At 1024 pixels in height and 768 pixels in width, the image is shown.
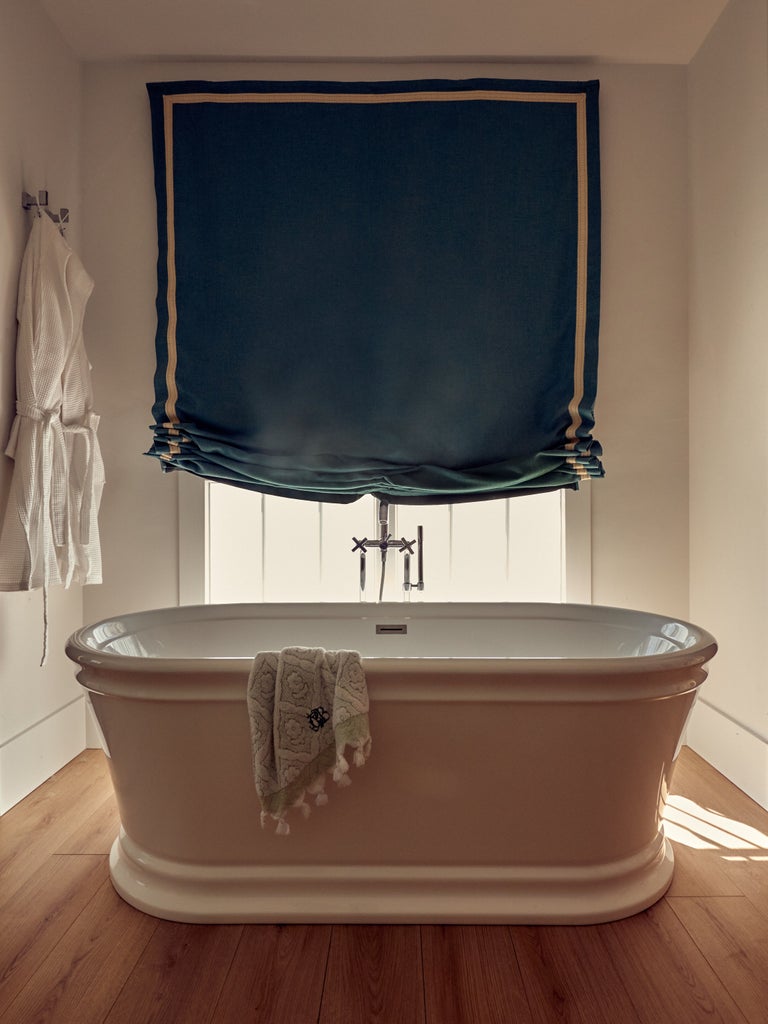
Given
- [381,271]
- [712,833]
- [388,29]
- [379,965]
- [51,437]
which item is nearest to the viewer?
[379,965]

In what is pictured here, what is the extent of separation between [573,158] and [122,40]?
173 cm

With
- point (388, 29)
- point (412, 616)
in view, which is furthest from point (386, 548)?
point (388, 29)

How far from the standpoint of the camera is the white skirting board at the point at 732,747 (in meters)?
2.36

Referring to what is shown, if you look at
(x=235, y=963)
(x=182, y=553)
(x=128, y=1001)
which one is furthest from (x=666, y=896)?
(x=182, y=553)

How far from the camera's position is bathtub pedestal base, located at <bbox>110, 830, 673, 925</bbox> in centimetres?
169

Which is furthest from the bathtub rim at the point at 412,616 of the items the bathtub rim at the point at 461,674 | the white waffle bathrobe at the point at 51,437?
the white waffle bathrobe at the point at 51,437

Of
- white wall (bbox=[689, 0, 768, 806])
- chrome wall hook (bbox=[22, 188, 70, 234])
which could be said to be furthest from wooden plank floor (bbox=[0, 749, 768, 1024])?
chrome wall hook (bbox=[22, 188, 70, 234])

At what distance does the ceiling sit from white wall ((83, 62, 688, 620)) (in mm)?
73

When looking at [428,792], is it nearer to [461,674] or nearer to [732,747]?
[461,674]

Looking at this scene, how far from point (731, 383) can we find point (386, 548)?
4.35ft

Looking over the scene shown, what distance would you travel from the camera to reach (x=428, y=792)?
1.69m

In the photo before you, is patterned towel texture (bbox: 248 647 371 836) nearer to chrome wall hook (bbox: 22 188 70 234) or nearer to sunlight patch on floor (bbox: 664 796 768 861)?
sunlight patch on floor (bbox: 664 796 768 861)

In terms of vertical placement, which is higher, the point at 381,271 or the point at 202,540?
the point at 381,271

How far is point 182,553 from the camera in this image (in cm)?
290
